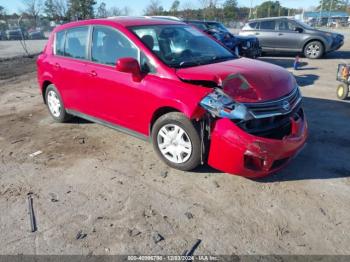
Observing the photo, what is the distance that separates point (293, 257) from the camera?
264 cm

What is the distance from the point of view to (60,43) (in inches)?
215

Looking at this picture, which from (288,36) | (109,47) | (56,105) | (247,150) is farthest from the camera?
(288,36)

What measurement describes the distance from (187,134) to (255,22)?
41.8ft

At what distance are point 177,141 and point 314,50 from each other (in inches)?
470

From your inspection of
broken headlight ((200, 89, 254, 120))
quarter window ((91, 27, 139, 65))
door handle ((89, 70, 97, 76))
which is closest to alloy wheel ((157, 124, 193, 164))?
broken headlight ((200, 89, 254, 120))

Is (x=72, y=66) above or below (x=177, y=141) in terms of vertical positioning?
above

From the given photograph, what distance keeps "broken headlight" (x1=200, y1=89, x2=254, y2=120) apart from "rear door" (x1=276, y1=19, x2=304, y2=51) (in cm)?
1188

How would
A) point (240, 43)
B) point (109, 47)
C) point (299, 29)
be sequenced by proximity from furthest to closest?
1. point (299, 29)
2. point (240, 43)
3. point (109, 47)

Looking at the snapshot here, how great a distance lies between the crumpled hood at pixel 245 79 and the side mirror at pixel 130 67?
1.72 ft

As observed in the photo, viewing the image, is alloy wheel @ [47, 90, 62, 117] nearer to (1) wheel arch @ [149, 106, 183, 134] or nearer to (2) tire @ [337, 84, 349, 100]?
(1) wheel arch @ [149, 106, 183, 134]

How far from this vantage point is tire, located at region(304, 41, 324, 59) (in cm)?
1347

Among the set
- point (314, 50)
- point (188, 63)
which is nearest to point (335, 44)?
point (314, 50)

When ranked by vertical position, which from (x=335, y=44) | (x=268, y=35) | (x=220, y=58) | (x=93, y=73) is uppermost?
(x=220, y=58)

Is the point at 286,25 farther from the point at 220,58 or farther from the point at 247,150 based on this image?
the point at 247,150
